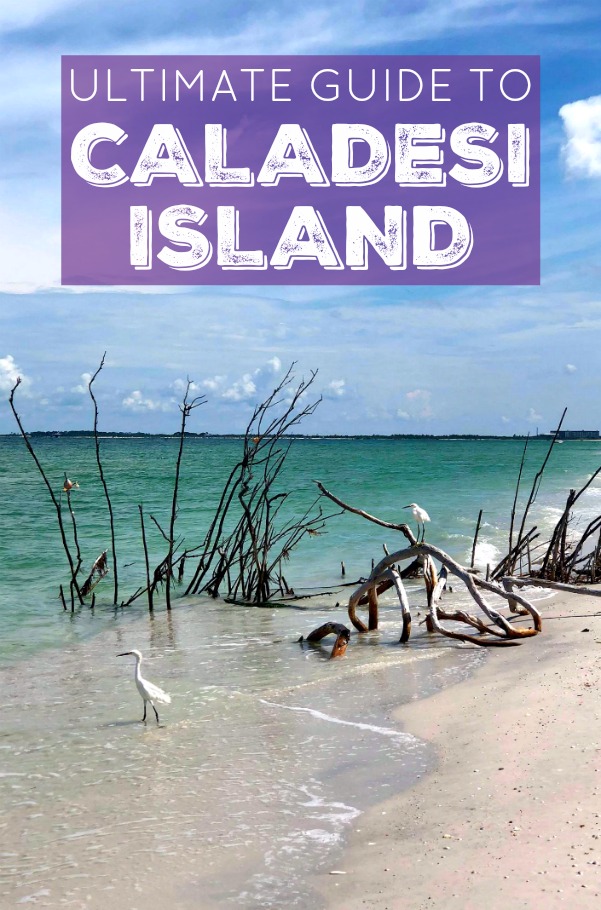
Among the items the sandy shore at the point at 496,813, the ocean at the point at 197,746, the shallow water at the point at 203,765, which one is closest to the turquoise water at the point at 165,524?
the ocean at the point at 197,746

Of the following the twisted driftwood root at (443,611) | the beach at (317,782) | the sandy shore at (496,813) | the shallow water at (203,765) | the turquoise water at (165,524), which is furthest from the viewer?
the turquoise water at (165,524)

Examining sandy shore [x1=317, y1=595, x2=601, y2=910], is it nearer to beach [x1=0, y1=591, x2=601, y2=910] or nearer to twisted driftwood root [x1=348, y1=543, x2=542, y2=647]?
beach [x1=0, y1=591, x2=601, y2=910]

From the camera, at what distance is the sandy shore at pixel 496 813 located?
9.87 ft

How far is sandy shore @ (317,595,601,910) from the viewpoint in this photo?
3008 millimetres

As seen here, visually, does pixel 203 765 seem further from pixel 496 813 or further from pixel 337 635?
pixel 337 635

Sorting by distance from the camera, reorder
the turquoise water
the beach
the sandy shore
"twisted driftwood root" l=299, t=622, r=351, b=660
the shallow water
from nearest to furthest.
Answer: the sandy shore → the beach → the shallow water → "twisted driftwood root" l=299, t=622, r=351, b=660 → the turquoise water

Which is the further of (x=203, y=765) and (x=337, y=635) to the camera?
(x=337, y=635)

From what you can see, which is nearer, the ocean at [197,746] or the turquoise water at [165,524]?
the ocean at [197,746]

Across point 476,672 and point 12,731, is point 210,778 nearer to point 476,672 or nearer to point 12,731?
point 12,731

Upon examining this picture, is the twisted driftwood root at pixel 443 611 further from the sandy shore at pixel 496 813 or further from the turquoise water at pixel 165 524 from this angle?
the turquoise water at pixel 165 524

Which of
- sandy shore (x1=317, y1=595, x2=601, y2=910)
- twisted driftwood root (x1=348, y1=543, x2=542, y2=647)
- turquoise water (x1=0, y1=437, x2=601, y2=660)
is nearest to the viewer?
sandy shore (x1=317, y1=595, x2=601, y2=910)

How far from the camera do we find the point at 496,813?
3582mm

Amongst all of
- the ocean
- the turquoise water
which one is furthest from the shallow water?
the turquoise water

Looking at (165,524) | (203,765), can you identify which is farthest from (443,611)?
(165,524)
